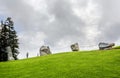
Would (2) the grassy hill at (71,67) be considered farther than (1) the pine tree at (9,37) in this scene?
No

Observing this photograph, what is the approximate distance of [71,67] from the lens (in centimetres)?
3862

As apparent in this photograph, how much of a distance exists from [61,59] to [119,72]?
10757 mm

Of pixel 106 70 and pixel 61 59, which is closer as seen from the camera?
pixel 106 70

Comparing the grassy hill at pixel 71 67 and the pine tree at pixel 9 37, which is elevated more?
the pine tree at pixel 9 37

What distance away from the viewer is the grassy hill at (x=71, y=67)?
35375 mm

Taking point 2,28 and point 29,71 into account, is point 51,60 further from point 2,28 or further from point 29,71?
point 2,28

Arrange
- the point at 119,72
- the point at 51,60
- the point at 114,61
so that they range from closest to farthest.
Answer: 1. the point at 119,72
2. the point at 114,61
3. the point at 51,60

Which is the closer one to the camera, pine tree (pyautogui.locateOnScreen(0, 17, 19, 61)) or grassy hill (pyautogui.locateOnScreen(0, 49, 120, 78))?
grassy hill (pyautogui.locateOnScreen(0, 49, 120, 78))

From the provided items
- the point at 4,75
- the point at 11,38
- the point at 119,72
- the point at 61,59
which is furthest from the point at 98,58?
the point at 11,38

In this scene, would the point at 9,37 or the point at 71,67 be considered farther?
the point at 9,37

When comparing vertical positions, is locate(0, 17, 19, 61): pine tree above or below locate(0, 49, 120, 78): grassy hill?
above

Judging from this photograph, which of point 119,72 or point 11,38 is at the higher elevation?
point 11,38

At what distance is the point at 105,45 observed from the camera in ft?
190

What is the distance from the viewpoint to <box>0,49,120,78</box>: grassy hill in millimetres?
35375
